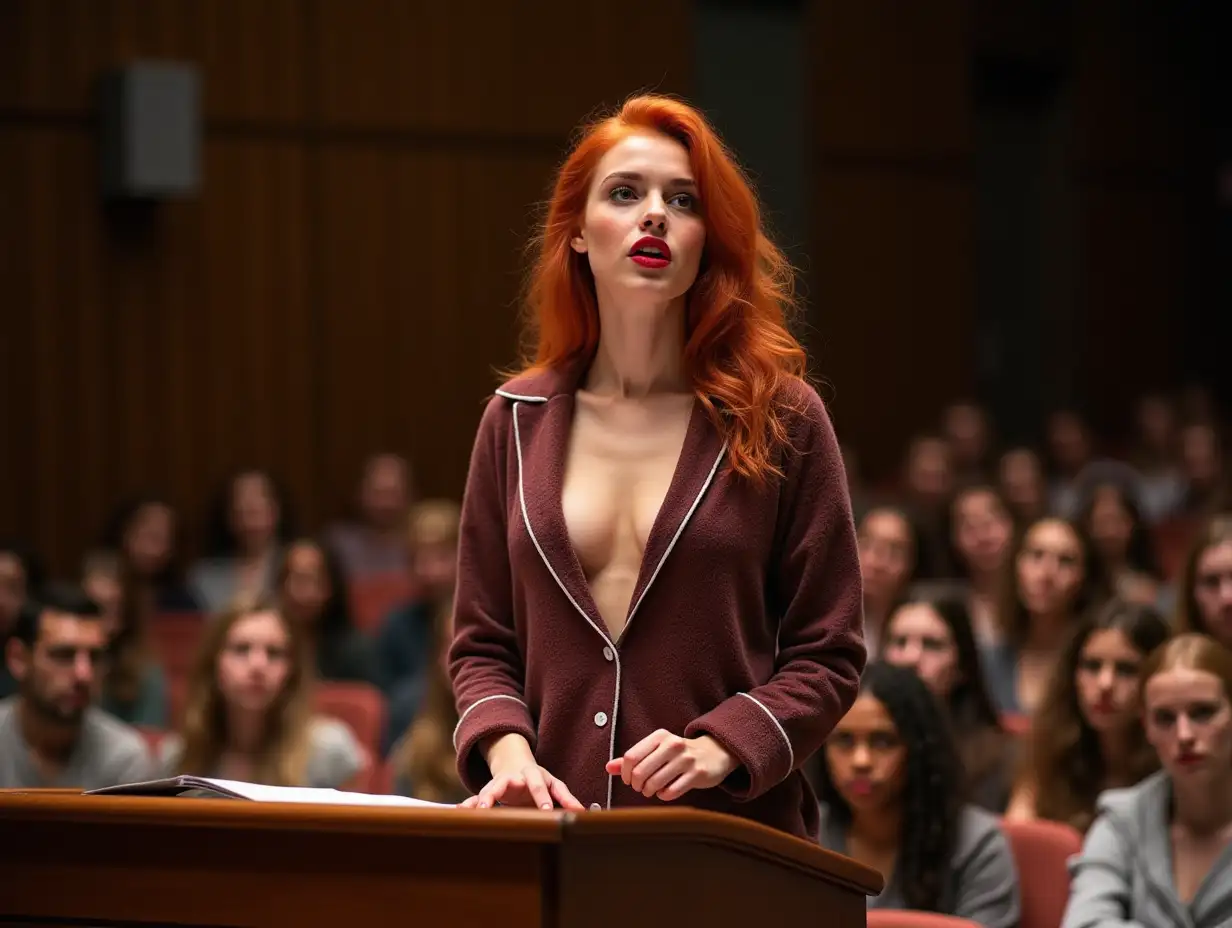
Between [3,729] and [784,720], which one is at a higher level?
[784,720]

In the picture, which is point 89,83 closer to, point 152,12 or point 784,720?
point 152,12

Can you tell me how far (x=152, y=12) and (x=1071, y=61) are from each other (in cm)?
334

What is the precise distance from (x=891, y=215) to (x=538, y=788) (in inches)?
195

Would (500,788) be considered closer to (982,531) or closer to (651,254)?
(651,254)

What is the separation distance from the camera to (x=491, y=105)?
16.7 feet

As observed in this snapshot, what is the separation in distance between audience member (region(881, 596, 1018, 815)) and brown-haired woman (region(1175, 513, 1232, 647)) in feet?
0.96

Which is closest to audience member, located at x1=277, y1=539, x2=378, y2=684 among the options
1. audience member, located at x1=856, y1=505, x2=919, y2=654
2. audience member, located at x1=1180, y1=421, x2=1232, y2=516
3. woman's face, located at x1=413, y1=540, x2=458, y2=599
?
woman's face, located at x1=413, y1=540, x2=458, y2=599

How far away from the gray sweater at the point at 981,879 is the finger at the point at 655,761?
0.94 m

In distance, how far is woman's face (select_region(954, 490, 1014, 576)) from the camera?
11.8 feet

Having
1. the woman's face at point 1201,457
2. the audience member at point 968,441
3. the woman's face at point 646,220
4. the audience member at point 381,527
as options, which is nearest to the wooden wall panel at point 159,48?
the audience member at point 381,527

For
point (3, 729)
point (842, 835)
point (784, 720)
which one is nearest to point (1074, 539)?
point (842, 835)

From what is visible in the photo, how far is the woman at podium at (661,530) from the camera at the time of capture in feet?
3.91

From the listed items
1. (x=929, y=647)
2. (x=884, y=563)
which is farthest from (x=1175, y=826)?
(x=884, y=563)

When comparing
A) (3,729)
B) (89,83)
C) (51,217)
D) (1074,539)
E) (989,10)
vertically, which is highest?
(989,10)
